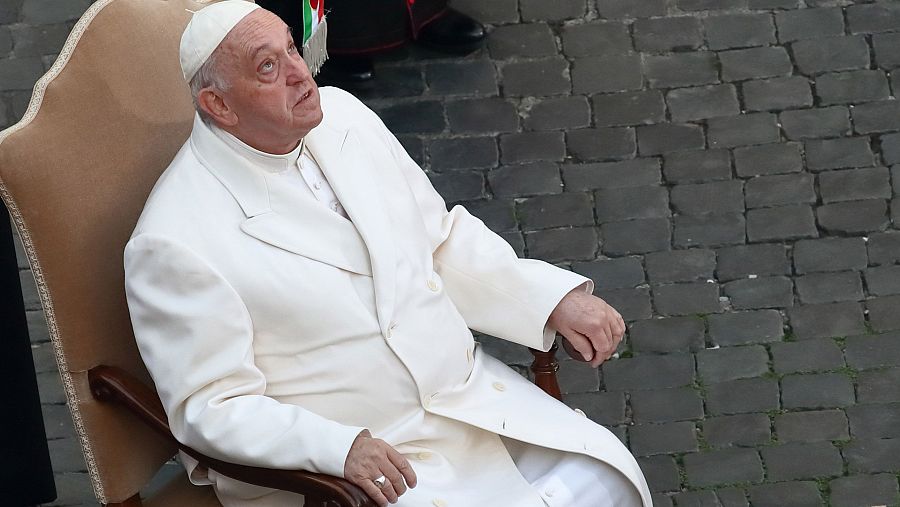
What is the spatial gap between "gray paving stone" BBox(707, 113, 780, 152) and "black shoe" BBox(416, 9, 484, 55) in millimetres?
1162

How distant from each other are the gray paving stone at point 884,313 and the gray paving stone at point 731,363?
1.44 ft

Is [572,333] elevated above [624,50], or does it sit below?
above

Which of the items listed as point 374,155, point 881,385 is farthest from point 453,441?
point 881,385

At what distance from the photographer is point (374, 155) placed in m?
3.32

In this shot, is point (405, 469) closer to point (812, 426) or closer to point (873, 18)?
point (812, 426)

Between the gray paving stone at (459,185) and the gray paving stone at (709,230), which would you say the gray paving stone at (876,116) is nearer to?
the gray paving stone at (709,230)

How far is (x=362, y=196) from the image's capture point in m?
3.20

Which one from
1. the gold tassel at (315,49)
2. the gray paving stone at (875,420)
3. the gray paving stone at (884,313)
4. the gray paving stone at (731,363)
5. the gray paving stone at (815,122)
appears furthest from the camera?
the gray paving stone at (815,122)

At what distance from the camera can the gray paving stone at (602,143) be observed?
5445 mm

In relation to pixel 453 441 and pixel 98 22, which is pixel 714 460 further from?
pixel 98 22

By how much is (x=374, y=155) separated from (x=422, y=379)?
0.61 m

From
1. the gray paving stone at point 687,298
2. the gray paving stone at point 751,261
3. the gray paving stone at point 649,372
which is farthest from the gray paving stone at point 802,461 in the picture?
the gray paving stone at point 751,261

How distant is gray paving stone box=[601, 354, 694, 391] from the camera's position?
4660 millimetres

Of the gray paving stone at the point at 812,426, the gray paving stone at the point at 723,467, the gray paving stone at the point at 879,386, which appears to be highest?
the gray paving stone at the point at 879,386
